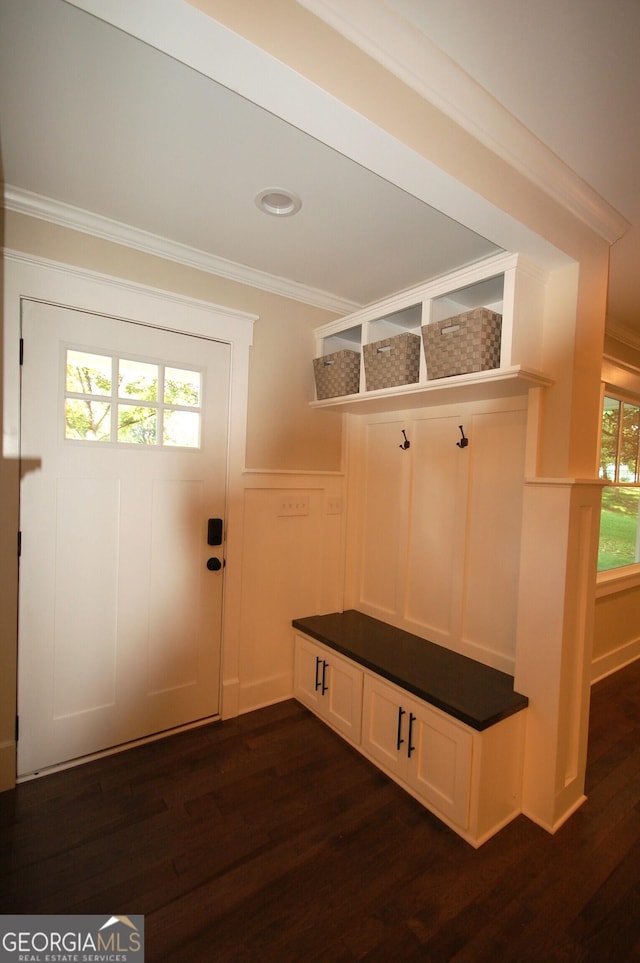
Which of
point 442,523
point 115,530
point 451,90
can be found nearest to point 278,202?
point 451,90

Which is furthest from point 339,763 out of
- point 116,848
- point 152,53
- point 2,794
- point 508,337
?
point 152,53

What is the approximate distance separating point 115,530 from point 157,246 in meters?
1.37

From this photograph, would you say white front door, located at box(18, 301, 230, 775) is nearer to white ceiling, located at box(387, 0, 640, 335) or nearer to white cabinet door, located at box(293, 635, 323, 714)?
white cabinet door, located at box(293, 635, 323, 714)

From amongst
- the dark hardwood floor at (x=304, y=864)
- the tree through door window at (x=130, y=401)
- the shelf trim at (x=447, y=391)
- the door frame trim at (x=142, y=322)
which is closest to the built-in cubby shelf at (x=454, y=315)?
the shelf trim at (x=447, y=391)

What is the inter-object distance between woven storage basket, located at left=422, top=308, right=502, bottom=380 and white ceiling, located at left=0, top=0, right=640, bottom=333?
28 cm

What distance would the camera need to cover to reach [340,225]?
6.22ft

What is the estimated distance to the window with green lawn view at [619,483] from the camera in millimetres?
3191

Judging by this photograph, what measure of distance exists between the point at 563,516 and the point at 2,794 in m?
2.59

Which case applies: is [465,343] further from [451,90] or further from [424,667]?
[424,667]

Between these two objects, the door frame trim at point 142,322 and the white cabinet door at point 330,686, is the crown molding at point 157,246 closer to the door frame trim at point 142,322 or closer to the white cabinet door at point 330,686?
the door frame trim at point 142,322

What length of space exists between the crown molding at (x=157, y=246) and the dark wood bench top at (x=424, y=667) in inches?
76.6

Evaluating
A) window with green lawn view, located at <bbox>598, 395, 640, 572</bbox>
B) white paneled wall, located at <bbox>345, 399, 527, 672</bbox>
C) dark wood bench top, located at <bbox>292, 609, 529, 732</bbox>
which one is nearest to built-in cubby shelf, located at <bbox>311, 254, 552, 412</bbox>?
white paneled wall, located at <bbox>345, 399, 527, 672</bbox>

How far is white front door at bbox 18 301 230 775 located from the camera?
1.87 metres

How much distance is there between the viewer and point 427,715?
1844mm
